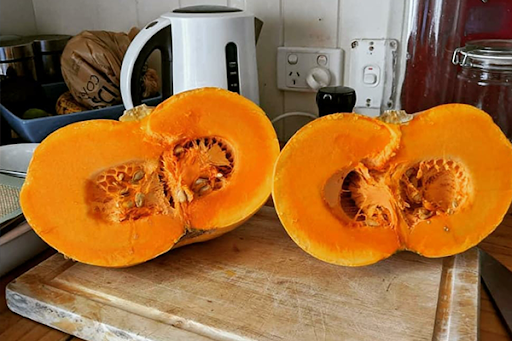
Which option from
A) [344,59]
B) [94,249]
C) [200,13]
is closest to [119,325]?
[94,249]

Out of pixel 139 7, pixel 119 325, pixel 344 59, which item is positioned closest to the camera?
pixel 119 325

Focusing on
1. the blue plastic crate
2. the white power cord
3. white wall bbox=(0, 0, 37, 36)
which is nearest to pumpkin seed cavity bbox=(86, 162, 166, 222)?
the blue plastic crate

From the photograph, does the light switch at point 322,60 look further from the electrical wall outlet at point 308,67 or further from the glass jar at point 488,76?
the glass jar at point 488,76

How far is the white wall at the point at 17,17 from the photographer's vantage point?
1.11 m

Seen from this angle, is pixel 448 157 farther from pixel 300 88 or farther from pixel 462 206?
pixel 300 88

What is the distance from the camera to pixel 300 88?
3.19 ft

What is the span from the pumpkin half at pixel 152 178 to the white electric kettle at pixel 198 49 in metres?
0.27

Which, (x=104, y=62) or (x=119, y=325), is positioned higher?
(x=104, y=62)

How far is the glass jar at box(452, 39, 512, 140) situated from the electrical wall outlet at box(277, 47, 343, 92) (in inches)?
9.2

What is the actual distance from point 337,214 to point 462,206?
0.15 metres

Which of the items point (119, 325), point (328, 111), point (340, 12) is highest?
point (340, 12)

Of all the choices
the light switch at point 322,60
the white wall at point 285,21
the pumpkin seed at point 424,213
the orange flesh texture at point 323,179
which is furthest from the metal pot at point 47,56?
the pumpkin seed at point 424,213

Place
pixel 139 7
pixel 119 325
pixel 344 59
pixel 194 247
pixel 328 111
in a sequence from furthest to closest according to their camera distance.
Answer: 1. pixel 139 7
2. pixel 344 59
3. pixel 328 111
4. pixel 194 247
5. pixel 119 325

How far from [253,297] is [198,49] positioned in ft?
1.51
